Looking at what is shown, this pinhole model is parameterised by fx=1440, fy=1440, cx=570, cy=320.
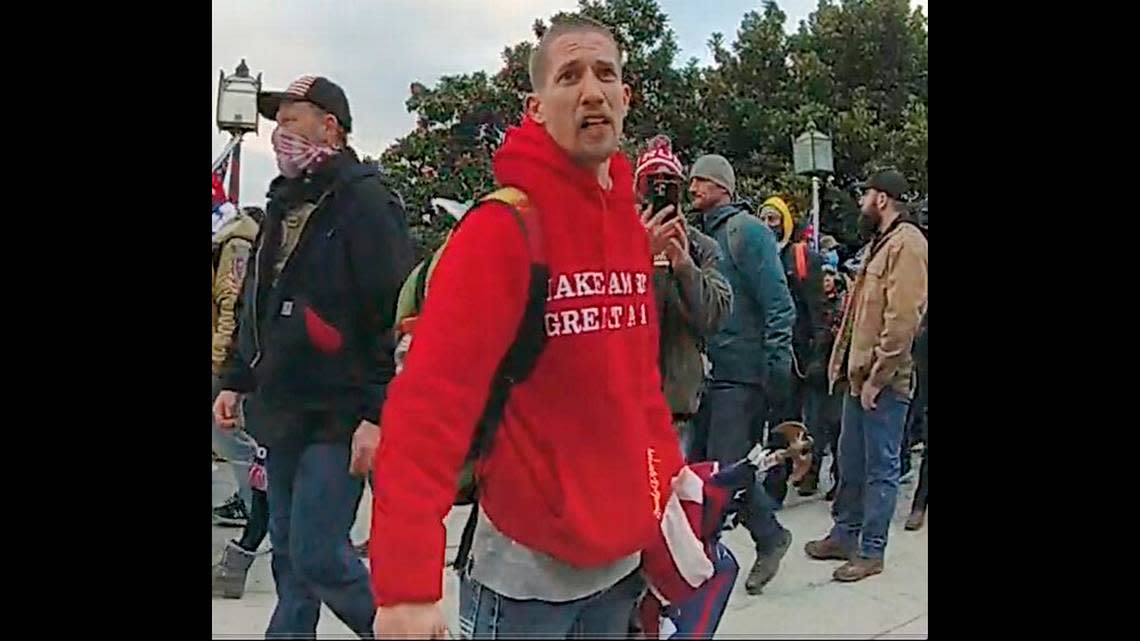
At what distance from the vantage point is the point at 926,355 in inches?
101

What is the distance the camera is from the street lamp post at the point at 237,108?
2424mm

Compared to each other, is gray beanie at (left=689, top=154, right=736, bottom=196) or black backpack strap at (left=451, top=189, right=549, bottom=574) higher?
gray beanie at (left=689, top=154, right=736, bottom=196)

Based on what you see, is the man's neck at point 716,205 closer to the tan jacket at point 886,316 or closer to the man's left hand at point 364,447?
the tan jacket at point 886,316

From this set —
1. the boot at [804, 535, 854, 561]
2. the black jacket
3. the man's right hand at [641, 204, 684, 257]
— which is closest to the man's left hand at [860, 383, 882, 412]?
the boot at [804, 535, 854, 561]

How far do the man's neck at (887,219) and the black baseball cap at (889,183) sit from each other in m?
0.03

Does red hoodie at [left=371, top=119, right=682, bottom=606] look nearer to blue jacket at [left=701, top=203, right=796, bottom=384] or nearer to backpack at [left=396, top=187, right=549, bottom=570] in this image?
backpack at [left=396, top=187, right=549, bottom=570]

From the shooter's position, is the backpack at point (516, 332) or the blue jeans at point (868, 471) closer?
the backpack at point (516, 332)

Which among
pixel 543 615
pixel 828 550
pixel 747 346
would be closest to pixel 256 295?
pixel 543 615

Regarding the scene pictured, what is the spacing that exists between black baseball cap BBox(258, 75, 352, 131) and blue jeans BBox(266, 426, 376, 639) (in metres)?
0.53

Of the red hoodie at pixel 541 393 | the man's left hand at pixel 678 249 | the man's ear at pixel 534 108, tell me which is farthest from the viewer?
the man's left hand at pixel 678 249

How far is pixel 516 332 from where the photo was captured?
231 cm

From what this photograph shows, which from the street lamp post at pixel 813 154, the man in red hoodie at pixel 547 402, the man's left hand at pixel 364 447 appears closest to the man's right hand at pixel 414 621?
the man in red hoodie at pixel 547 402

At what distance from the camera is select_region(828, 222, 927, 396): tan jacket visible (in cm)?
258
